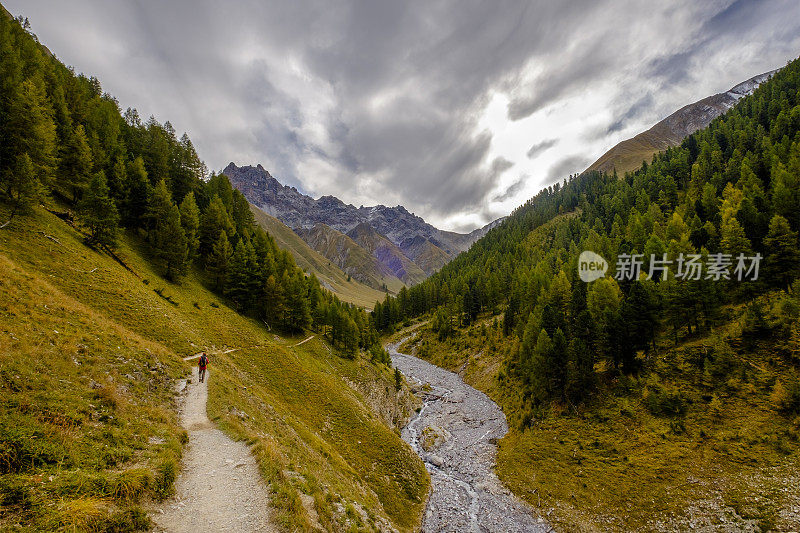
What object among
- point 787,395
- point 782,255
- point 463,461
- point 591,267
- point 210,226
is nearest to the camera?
point 787,395

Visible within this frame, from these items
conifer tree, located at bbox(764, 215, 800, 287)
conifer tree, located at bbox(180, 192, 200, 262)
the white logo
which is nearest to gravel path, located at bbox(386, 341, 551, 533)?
the white logo

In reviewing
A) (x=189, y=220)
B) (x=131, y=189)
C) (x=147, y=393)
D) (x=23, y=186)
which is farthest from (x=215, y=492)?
(x=131, y=189)

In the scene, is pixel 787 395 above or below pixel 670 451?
above

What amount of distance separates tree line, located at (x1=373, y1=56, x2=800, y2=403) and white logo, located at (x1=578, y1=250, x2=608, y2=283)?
6.58ft

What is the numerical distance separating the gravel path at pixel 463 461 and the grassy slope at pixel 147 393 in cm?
312

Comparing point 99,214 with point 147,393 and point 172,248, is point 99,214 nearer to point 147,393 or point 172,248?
point 172,248

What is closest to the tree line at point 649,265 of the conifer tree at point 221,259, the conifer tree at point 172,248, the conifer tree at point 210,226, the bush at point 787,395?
the bush at point 787,395

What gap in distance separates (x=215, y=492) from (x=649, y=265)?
7417 cm

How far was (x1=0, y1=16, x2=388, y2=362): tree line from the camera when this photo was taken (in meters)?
37.0

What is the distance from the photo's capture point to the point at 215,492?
12117 mm

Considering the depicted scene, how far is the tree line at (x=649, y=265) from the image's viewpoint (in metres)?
42.5

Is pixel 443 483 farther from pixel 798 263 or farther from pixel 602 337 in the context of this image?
pixel 798 263

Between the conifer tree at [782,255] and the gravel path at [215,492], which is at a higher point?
A: the conifer tree at [782,255]

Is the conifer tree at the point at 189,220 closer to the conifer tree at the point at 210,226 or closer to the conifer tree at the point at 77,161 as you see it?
the conifer tree at the point at 210,226
